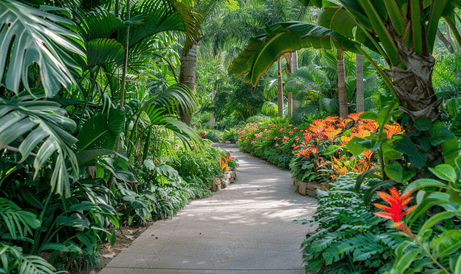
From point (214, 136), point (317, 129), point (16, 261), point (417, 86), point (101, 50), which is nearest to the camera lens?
point (16, 261)

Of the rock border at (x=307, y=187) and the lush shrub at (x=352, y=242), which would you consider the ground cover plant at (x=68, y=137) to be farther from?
the rock border at (x=307, y=187)

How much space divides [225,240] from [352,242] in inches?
74.0

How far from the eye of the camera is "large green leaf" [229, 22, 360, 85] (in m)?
3.31

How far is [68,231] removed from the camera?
296 centimetres

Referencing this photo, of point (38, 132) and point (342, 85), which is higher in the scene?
point (342, 85)

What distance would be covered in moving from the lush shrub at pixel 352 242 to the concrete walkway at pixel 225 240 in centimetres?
54

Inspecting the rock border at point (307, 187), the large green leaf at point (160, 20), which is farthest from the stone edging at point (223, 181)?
the large green leaf at point (160, 20)

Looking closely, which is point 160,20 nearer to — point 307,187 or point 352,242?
point 352,242

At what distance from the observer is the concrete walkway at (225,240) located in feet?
10.1

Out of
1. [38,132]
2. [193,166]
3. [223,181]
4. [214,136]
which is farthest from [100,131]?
[214,136]

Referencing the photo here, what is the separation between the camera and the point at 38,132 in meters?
1.98

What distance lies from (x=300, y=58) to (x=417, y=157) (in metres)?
19.4

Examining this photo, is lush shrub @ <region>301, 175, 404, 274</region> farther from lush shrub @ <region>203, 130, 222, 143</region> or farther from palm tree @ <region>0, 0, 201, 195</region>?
lush shrub @ <region>203, 130, 222, 143</region>

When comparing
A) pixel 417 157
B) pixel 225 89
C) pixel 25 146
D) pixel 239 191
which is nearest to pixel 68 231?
pixel 25 146
